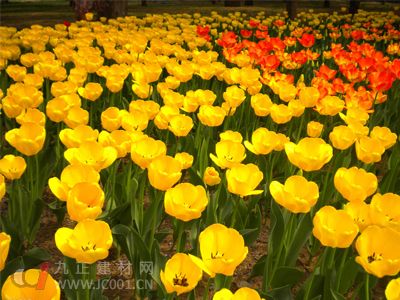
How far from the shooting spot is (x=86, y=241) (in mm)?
1819

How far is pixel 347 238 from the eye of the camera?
6.32 ft

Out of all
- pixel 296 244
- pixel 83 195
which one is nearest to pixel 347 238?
pixel 296 244

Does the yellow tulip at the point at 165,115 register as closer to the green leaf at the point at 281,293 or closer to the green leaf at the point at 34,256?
the green leaf at the point at 34,256

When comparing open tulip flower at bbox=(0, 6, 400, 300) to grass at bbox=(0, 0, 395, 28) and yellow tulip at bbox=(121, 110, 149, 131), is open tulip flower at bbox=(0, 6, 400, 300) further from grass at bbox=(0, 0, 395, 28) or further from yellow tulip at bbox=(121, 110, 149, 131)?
grass at bbox=(0, 0, 395, 28)

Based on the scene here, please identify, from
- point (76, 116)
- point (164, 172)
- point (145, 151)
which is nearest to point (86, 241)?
point (164, 172)

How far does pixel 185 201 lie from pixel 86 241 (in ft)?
1.67

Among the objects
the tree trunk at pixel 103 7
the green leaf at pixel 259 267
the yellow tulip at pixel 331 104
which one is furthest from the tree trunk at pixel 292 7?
the green leaf at pixel 259 267

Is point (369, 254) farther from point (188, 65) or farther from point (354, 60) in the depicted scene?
point (354, 60)

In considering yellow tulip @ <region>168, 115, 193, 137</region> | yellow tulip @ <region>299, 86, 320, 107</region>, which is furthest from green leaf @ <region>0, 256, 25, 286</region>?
yellow tulip @ <region>299, 86, 320, 107</region>

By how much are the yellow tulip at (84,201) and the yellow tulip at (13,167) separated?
0.66 metres

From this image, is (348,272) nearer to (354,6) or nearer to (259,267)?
(259,267)

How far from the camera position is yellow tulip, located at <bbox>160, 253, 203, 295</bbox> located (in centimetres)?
172

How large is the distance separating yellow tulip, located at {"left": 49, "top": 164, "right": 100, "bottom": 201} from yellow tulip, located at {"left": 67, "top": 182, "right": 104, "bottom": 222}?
7.4 inches

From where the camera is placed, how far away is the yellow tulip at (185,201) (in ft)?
6.75
